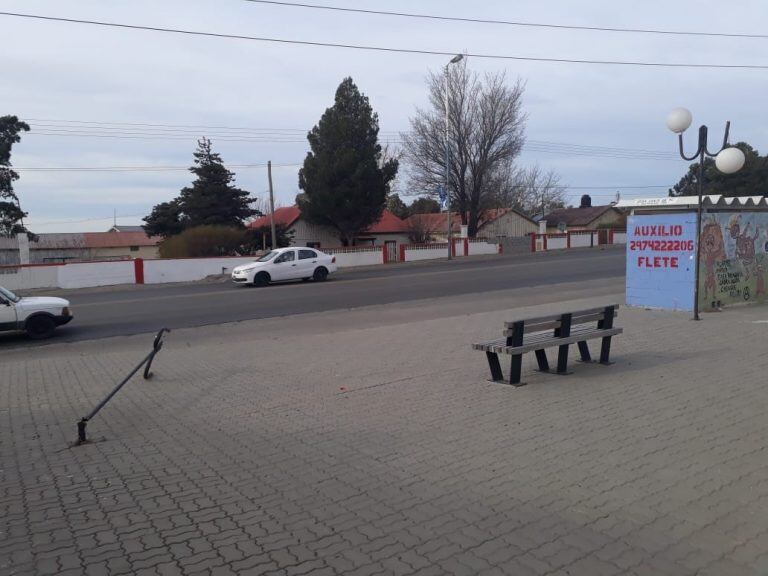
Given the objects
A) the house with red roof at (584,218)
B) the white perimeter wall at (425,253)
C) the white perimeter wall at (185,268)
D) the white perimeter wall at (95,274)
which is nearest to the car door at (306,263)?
the white perimeter wall at (185,268)

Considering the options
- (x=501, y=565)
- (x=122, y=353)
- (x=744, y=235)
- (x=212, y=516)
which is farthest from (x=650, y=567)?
(x=744, y=235)

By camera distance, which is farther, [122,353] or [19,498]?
[122,353]

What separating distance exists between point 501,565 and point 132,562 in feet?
6.66

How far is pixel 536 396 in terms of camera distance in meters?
6.99

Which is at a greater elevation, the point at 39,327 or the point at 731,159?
the point at 731,159

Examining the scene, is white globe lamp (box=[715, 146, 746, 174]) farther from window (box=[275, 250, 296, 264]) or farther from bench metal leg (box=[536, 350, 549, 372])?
window (box=[275, 250, 296, 264])

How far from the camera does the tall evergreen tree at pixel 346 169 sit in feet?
140

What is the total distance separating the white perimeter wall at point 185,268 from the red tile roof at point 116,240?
35.4 m

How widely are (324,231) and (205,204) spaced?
8698 mm

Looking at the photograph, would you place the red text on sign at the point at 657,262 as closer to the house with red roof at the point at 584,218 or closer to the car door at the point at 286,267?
the car door at the point at 286,267

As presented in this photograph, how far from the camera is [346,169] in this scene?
42.4 meters

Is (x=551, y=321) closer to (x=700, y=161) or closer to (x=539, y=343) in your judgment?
(x=539, y=343)

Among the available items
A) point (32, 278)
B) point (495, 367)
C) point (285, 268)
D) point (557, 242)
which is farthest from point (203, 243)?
point (495, 367)

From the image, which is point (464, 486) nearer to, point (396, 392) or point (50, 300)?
point (396, 392)
